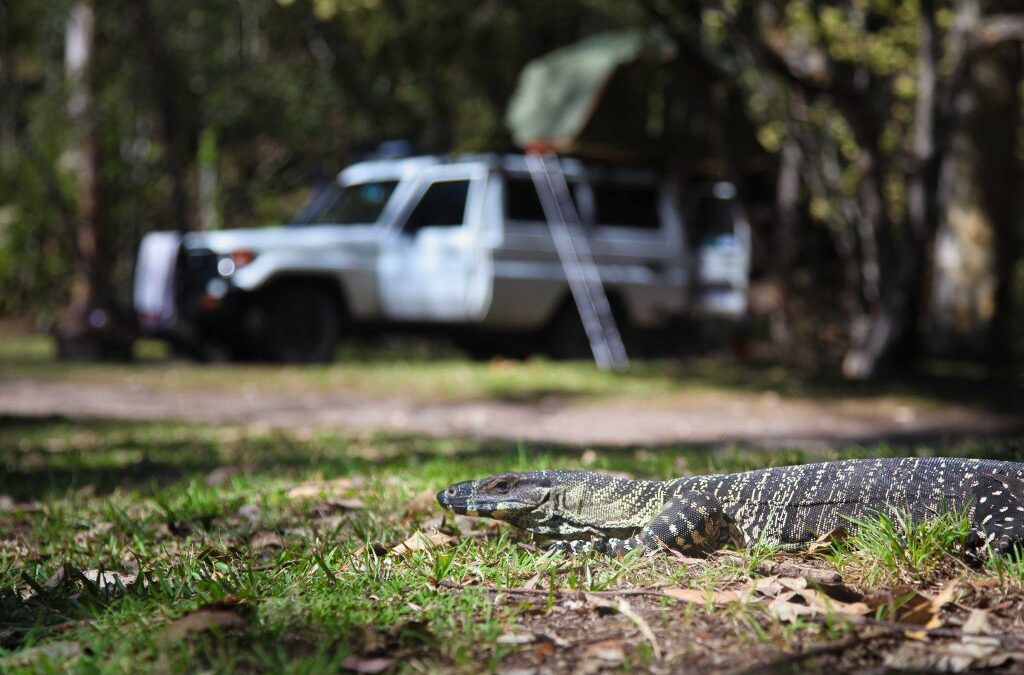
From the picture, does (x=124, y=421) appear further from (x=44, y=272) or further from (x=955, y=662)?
(x=44, y=272)

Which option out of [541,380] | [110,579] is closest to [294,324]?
[541,380]

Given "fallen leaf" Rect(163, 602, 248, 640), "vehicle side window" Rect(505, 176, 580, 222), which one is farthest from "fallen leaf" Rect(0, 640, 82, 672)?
"vehicle side window" Rect(505, 176, 580, 222)

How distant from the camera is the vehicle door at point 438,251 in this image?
45.0 ft

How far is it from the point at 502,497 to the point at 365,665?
1.16 m

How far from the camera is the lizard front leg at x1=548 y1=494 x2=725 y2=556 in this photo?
143 inches

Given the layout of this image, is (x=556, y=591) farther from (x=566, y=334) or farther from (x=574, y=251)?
(x=566, y=334)

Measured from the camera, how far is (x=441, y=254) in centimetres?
1377

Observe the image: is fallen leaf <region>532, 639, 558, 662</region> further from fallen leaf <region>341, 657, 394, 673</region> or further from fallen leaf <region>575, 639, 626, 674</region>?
fallen leaf <region>341, 657, 394, 673</region>

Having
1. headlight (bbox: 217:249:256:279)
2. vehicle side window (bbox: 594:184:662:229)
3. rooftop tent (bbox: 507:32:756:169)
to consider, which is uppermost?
rooftop tent (bbox: 507:32:756:169)

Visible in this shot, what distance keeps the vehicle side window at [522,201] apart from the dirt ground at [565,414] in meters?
3.75

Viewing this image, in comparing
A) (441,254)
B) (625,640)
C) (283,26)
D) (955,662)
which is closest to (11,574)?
(625,640)

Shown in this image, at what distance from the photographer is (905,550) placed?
3.39 meters

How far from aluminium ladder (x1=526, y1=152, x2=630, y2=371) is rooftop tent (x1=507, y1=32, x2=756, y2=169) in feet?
1.85

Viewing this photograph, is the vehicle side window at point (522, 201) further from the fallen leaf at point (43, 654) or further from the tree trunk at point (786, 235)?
the fallen leaf at point (43, 654)
